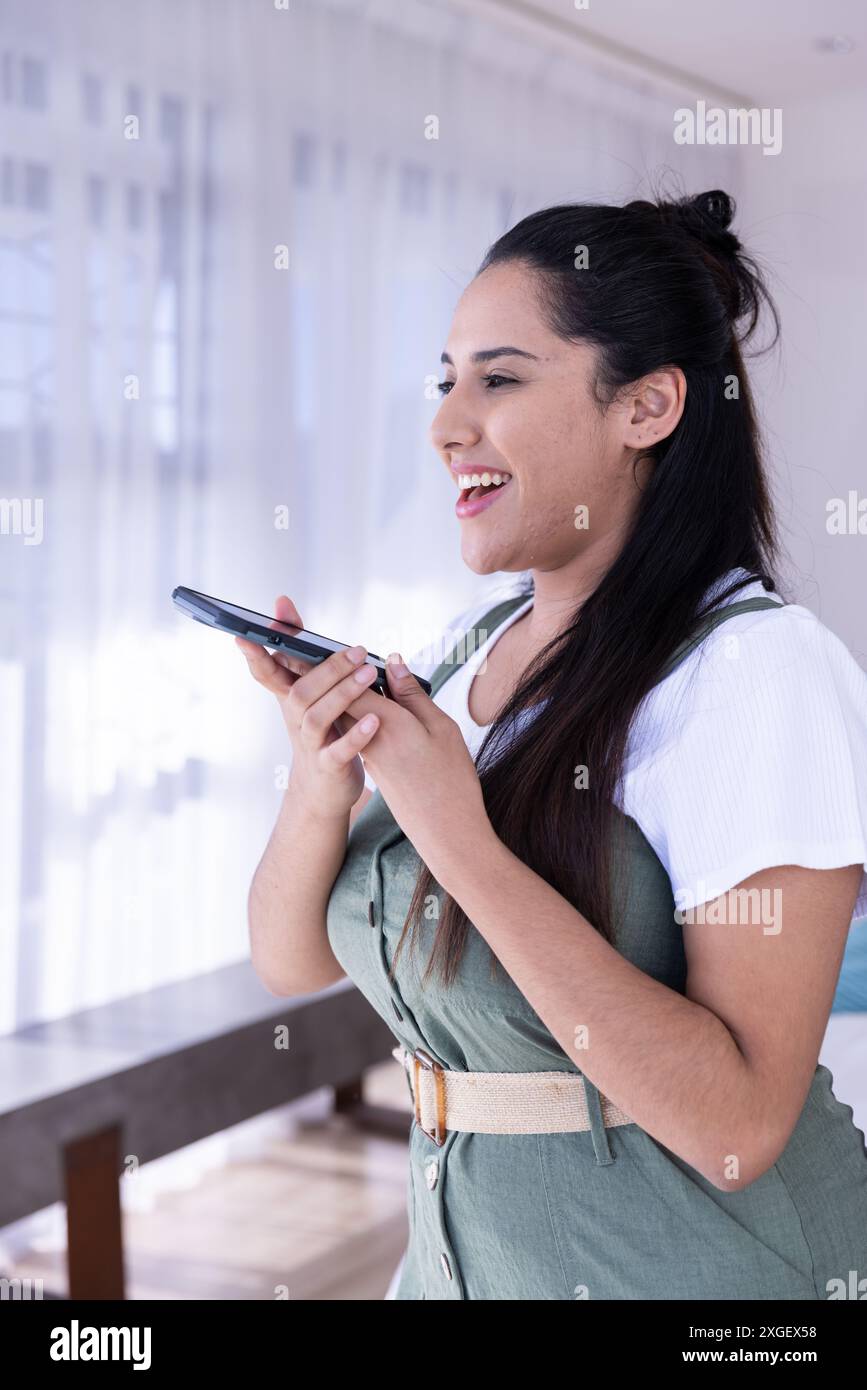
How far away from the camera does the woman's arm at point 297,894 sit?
108 cm

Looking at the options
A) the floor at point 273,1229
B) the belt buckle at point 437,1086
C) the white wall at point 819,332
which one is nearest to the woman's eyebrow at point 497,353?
the belt buckle at point 437,1086

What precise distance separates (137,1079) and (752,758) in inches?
59.9

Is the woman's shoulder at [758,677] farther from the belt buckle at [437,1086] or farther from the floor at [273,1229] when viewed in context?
the floor at [273,1229]

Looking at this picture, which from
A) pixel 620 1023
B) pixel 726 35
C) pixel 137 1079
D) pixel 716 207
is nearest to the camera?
pixel 620 1023

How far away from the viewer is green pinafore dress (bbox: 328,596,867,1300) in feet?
3.02

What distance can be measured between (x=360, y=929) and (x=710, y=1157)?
1.10 ft

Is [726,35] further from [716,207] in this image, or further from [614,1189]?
[614,1189]

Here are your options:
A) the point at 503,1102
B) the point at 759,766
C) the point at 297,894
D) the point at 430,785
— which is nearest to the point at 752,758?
the point at 759,766

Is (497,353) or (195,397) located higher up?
(195,397)

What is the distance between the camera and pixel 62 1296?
2139 mm

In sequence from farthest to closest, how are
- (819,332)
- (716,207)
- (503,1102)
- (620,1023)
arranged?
(819,332) → (716,207) → (503,1102) → (620,1023)

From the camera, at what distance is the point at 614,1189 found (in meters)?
A: 0.93
